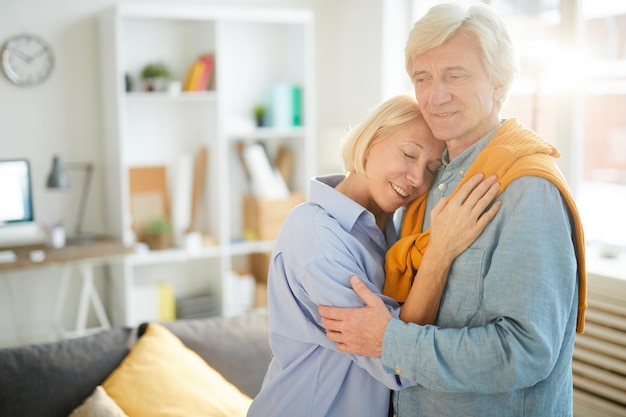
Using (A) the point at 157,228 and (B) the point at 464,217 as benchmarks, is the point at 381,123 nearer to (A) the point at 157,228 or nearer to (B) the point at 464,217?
(B) the point at 464,217

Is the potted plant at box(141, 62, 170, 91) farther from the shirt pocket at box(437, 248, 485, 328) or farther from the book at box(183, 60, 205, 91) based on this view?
the shirt pocket at box(437, 248, 485, 328)

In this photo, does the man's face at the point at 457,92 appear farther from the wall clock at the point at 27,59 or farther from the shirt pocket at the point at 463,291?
the wall clock at the point at 27,59

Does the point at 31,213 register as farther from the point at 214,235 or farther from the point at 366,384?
the point at 366,384

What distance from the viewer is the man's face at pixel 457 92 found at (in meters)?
1.50

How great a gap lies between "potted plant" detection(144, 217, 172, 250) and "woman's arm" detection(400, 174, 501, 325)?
120 inches

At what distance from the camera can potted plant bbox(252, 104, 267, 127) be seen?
473cm

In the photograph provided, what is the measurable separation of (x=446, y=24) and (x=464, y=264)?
1.80ft

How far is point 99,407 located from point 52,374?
0.30 meters

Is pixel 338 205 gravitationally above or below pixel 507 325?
above

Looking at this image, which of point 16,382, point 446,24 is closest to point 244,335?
point 16,382

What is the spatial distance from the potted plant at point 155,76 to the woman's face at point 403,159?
9.28ft

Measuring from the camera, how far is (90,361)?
7.59 ft

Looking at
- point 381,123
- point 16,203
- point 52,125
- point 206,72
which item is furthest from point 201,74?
point 381,123

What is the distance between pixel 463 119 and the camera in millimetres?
1541
